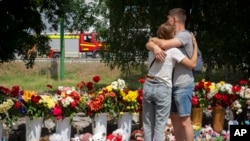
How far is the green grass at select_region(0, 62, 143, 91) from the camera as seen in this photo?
1710cm

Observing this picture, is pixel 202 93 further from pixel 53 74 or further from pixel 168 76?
pixel 53 74

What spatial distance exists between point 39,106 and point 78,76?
554 inches

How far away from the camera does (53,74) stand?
1809 centimetres

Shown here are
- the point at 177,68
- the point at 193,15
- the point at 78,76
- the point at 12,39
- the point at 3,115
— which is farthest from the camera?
the point at 78,76

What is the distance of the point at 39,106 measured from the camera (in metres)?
4.84

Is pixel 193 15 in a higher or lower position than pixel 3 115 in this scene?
higher

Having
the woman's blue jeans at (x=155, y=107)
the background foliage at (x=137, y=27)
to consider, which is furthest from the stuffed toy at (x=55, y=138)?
the background foliage at (x=137, y=27)

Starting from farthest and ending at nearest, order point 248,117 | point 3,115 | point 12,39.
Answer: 1. point 12,39
2. point 248,117
3. point 3,115

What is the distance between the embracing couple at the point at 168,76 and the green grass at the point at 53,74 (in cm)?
1202

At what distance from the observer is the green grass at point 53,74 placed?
673 inches

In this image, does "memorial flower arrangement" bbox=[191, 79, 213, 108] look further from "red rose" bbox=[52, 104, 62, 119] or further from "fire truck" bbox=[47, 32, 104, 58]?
"fire truck" bbox=[47, 32, 104, 58]

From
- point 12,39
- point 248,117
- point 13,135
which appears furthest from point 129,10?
point 13,135

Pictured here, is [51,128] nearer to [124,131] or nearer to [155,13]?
[124,131]

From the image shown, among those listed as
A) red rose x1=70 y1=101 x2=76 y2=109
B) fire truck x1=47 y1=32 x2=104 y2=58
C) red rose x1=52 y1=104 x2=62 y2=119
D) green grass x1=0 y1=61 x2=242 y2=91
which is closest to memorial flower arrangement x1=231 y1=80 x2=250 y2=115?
red rose x1=70 y1=101 x2=76 y2=109
